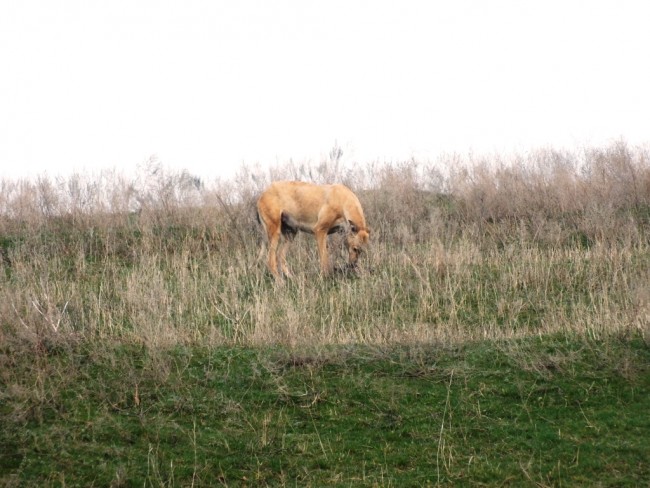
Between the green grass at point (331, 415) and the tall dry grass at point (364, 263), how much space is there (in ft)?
2.61

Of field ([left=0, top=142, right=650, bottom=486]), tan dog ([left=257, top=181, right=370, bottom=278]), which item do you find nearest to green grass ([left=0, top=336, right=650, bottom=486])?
field ([left=0, top=142, right=650, bottom=486])

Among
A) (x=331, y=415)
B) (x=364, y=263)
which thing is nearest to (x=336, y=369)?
(x=331, y=415)

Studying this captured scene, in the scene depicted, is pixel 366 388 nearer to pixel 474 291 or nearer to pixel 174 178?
pixel 474 291

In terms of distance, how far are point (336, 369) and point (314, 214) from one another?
6867 millimetres

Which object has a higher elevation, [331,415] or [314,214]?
[314,214]

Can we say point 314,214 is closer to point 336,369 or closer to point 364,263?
point 364,263

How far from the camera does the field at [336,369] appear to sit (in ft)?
21.9

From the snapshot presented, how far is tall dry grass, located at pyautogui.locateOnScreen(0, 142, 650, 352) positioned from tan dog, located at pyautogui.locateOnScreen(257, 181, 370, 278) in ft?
1.51

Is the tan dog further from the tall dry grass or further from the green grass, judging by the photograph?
the green grass

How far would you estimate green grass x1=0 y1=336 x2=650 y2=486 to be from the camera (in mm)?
6492

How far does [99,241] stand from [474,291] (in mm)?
8506

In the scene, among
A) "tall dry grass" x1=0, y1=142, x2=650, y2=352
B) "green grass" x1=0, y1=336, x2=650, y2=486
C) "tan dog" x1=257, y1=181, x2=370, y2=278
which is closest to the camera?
"green grass" x1=0, y1=336, x2=650, y2=486

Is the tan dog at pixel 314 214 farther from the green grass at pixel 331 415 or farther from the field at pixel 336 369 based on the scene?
the green grass at pixel 331 415

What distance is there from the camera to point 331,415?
7.71m
